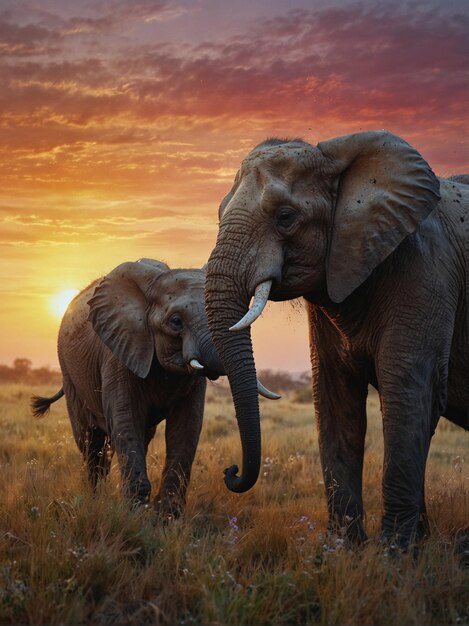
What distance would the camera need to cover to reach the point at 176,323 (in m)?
7.79

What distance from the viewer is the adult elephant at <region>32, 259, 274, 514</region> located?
7688 mm

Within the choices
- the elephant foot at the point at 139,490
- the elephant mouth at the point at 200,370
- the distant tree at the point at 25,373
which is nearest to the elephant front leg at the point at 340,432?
the elephant mouth at the point at 200,370

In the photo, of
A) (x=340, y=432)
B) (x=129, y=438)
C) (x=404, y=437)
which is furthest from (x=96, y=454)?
(x=404, y=437)

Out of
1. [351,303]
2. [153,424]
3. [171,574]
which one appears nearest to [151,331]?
[153,424]

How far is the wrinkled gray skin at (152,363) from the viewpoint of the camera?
7.70 meters

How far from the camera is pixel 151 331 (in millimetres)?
8117

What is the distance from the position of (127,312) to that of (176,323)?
2.43 feet

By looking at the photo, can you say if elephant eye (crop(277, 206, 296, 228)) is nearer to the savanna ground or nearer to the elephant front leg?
the elephant front leg

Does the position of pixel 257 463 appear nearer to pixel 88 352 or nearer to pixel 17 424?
pixel 88 352

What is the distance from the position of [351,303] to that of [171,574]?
7.27 ft

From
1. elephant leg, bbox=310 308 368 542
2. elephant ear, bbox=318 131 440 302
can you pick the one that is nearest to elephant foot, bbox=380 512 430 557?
elephant leg, bbox=310 308 368 542

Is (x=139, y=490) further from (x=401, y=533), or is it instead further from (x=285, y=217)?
(x=285, y=217)

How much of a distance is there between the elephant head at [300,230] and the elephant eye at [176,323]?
1.71 meters

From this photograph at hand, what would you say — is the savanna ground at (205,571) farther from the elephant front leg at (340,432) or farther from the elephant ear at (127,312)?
the elephant ear at (127,312)
